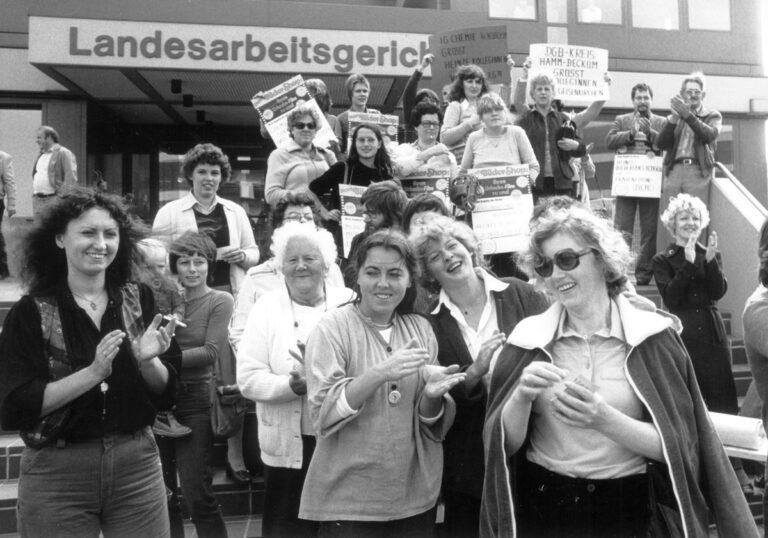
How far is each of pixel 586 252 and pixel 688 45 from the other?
50.3 ft

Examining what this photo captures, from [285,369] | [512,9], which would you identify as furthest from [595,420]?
[512,9]

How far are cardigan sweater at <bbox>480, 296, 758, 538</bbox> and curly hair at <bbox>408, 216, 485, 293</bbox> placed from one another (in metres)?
0.82

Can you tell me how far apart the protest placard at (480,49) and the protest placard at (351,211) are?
10.4ft

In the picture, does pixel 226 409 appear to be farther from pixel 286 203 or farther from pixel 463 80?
pixel 463 80

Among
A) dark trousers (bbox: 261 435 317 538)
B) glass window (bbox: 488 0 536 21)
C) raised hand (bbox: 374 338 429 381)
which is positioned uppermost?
glass window (bbox: 488 0 536 21)

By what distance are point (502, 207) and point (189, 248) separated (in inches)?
101

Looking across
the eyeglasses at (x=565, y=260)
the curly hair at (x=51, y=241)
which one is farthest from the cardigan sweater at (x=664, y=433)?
the curly hair at (x=51, y=241)

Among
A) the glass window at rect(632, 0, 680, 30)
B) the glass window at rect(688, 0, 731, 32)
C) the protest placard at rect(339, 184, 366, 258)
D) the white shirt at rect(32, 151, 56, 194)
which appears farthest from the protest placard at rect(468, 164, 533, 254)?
the glass window at rect(688, 0, 731, 32)

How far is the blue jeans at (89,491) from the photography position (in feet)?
8.31

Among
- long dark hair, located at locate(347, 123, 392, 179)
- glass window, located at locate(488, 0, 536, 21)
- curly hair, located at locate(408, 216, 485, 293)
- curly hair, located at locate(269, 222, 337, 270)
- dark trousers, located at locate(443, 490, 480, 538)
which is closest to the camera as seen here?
dark trousers, located at locate(443, 490, 480, 538)

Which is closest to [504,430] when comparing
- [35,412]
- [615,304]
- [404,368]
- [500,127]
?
[404,368]

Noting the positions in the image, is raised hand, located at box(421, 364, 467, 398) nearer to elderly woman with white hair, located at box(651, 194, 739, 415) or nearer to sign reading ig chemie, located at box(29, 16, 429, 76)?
elderly woman with white hair, located at box(651, 194, 739, 415)

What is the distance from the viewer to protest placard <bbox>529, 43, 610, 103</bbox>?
7891 mm

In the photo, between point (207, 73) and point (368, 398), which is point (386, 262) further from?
point (207, 73)
